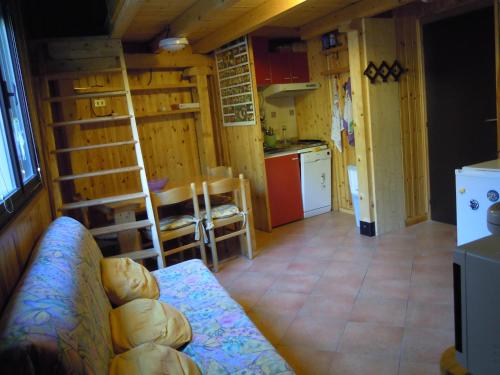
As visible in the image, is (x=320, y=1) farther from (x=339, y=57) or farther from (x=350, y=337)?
(x=350, y=337)

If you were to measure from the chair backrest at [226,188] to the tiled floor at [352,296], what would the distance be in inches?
23.9

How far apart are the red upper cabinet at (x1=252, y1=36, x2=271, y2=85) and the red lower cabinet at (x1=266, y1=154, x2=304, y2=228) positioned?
96cm

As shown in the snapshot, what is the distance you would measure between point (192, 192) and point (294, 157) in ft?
5.73

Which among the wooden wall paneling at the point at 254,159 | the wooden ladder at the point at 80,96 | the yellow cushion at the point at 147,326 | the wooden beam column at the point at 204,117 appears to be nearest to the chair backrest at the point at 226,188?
the wooden ladder at the point at 80,96

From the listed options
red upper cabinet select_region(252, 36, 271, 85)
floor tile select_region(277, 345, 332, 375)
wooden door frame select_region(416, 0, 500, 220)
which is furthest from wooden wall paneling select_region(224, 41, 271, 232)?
floor tile select_region(277, 345, 332, 375)

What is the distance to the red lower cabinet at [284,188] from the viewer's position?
15.6 ft

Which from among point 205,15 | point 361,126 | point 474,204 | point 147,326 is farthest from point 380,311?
point 205,15

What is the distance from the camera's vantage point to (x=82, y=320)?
134cm

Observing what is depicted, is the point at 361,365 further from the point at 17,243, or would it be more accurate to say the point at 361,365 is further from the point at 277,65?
Result: the point at 277,65

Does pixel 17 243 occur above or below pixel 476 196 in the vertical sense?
above

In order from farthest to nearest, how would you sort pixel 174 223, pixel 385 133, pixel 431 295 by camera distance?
pixel 385 133
pixel 174 223
pixel 431 295

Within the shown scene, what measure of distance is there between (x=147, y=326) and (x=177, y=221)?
1.86 meters

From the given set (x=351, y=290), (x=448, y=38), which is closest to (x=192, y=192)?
(x=351, y=290)

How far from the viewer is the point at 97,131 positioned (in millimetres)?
4367
